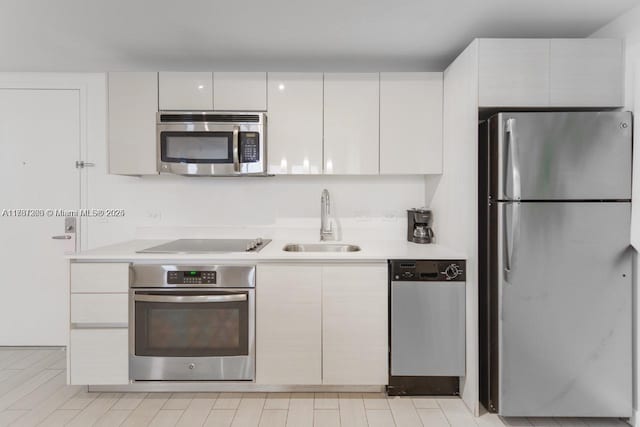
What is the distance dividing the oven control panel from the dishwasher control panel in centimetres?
110

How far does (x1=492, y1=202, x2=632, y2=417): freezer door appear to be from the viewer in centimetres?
207

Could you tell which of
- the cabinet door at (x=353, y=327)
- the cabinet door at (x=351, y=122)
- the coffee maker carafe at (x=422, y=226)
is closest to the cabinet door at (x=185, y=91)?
the cabinet door at (x=351, y=122)

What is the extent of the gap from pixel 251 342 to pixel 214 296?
1.19 feet

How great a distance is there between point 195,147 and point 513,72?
6.62ft

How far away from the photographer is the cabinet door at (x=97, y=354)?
7.80 ft

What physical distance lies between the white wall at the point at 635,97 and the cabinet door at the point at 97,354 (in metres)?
2.90

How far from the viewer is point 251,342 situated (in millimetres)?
2393

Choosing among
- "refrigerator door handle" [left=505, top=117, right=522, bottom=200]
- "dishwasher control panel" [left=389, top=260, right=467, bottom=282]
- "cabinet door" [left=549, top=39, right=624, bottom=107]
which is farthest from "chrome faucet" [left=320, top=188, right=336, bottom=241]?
"cabinet door" [left=549, top=39, right=624, bottom=107]

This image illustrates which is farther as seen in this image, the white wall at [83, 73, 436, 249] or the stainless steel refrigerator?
the white wall at [83, 73, 436, 249]

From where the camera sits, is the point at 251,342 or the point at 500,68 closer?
the point at 500,68

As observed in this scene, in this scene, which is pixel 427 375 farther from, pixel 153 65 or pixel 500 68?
pixel 153 65

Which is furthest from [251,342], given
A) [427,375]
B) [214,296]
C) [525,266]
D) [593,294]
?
[593,294]

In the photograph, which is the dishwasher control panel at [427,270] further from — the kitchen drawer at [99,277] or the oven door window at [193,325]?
the kitchen drawer at [99,277]

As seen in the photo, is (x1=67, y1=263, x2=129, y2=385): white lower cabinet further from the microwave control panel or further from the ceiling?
the ceiling
